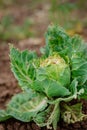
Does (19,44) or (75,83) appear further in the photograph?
(19,44)

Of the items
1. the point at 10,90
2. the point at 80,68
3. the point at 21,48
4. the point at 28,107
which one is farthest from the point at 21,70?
the point at 21,48

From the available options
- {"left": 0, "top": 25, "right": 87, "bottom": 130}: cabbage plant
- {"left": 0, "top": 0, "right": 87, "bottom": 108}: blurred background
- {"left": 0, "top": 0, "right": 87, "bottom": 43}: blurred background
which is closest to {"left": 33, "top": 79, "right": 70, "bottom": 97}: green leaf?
{"left": 0, "top": 25, "right": 87, "bottom": 130}: cabbage plant

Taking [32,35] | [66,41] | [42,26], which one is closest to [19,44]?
[32,35]

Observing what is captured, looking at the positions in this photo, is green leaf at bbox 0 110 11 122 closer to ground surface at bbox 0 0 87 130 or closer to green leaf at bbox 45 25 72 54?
ground surface at bbox 0 0 87 130

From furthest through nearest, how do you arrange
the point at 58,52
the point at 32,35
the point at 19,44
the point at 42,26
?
the point at 42,26
the point at 32,35
the point at 19,44
the point at 58,52

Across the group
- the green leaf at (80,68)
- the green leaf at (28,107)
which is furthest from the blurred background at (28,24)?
the green leaf at (80,68)

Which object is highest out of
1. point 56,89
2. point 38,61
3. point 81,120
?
point 38,61

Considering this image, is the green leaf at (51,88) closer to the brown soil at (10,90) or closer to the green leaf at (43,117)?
the green leaf at (43,117)

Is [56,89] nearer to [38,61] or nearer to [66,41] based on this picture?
[38,61]
